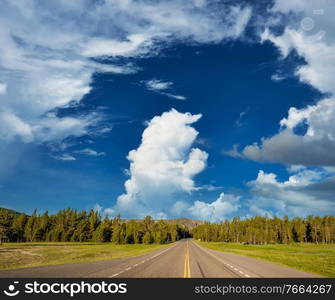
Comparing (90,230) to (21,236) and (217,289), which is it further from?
(217,289)

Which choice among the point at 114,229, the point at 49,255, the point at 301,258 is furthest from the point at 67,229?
the point at 301,258

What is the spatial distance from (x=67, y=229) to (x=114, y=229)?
72.3 feet

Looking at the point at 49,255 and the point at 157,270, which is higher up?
the point at 157,270

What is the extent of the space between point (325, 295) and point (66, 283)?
456 inches

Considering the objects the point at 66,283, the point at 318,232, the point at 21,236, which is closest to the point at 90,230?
the point at 21,236

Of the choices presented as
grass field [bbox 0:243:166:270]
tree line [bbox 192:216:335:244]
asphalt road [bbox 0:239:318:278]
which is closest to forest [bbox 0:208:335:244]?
tree line [bbox 192:216:335:244]

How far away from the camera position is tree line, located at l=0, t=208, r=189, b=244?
122562 millimetres

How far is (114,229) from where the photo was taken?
130500 mm

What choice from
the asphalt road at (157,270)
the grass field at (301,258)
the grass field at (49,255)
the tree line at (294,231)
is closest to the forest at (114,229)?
the tree line at (294,231)

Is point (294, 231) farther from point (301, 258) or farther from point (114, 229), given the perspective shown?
point (301, 258)

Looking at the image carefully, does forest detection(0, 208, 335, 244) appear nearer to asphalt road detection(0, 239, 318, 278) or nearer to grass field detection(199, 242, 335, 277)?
grass field detection(199, 242, 335, 277)

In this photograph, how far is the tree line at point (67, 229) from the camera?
4825 inches

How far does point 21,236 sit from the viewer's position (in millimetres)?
126250

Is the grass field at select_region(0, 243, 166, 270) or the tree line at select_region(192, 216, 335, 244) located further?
the tree line at select_region(192, 216, 335, 244)
